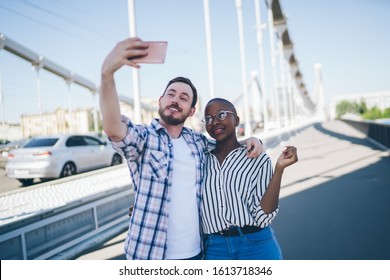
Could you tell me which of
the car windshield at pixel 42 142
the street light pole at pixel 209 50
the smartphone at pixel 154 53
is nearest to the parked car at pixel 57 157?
the car windshield at pixel 42 142

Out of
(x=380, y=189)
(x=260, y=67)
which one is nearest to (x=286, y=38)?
(x=260, y=67)

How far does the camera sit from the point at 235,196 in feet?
4.85

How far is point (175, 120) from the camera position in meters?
1.40

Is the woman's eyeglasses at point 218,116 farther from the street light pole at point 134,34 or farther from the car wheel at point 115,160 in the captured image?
the car wheel at point 115,160

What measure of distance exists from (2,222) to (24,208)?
1.88 feet

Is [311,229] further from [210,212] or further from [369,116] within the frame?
[369,116]

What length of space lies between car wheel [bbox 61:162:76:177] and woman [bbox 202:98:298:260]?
21.7 feet

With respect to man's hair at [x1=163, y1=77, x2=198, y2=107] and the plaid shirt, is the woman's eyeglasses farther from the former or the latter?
the plaid shirt

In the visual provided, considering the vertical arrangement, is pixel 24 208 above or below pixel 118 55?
below

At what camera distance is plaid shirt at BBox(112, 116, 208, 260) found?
1.32 metres

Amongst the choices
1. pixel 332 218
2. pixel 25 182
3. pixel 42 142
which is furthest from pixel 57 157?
pixel 332 218

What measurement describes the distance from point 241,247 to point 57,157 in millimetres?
6629

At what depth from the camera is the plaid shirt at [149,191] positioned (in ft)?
4.34

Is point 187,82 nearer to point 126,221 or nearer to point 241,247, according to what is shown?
point 241,247
